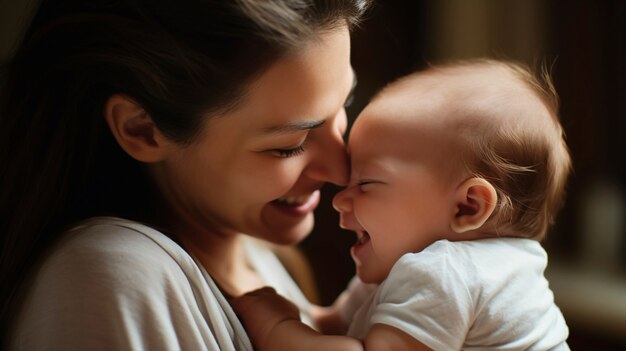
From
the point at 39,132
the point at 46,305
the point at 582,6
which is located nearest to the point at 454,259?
the point at 46,305

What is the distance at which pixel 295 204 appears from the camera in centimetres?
131

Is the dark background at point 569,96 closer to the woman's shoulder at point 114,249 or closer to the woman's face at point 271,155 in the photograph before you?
the woman's face at point 271,155

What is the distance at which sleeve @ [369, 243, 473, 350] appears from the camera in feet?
3.07

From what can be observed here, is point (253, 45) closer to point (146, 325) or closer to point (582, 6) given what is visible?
point (146, 325)

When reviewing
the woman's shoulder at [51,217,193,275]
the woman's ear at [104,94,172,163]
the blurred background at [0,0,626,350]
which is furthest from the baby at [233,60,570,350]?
the blurred background at [0,0,626,350]

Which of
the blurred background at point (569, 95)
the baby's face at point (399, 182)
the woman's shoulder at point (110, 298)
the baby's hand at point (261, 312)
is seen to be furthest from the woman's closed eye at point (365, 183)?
the blurred background at point (569, 95)

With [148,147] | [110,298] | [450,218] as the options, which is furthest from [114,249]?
[450,218]

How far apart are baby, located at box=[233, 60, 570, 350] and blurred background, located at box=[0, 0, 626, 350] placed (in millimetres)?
963

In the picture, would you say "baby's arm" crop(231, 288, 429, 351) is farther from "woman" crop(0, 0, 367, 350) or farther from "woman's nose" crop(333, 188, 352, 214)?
"woman's nose" crop(333, 188, 352, 214)

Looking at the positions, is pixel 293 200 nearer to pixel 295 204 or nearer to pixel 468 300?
pixel 295 204

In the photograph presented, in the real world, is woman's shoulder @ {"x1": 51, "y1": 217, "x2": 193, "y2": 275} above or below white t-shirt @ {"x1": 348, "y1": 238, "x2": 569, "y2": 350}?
above

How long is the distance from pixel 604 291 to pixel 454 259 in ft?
4.98

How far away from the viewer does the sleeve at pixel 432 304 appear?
937 mm

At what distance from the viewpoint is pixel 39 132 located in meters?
1.09
